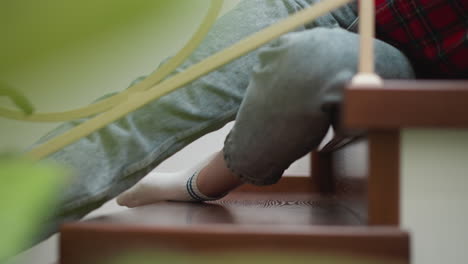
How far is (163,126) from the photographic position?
25.3 inches

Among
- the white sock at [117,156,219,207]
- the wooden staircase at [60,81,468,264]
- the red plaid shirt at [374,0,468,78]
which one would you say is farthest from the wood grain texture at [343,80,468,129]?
the white sock at [117,156,219,207]

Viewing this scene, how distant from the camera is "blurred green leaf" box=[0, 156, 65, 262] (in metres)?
0.18

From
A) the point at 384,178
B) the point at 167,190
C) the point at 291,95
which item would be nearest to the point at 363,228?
the point at 384,178

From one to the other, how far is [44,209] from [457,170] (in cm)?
37

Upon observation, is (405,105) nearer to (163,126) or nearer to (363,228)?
(363,228)

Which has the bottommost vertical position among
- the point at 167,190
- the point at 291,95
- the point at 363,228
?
the point at 167,190

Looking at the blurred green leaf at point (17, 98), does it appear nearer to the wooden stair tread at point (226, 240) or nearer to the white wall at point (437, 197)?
the wooden stair tread at point (226, 240)

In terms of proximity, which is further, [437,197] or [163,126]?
[163,126]

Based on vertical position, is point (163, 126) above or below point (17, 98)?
below

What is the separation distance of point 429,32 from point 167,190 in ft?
1.76

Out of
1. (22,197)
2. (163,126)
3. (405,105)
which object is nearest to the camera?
(22,197)

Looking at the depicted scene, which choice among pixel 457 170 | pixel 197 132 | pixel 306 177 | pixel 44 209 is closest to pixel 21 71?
pixel 44 209

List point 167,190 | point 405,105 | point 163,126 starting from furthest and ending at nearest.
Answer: point 167,190 < point 163,126 < point 405,105

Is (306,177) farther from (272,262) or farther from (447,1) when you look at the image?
(272,262)
